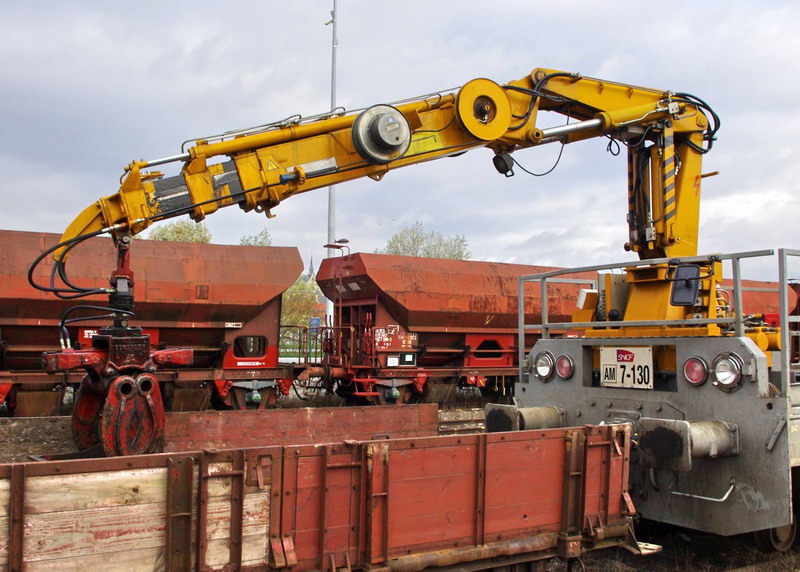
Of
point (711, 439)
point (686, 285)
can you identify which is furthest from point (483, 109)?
point (711, 439)

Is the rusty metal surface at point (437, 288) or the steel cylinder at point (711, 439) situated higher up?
the rusty metal surface at point (437, 288)

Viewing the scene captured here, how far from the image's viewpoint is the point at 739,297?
537 centimetres

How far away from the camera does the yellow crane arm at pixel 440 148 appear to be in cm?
581

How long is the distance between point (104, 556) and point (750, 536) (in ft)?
18.7

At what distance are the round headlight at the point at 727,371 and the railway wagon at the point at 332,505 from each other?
3.44ft

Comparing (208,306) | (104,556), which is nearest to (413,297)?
(208,306)

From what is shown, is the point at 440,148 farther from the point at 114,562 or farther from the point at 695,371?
the point at 114,562

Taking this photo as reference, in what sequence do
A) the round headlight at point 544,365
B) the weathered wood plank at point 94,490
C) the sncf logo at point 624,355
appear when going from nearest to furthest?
the weathered wood plank at point 94,490 → the sncf logo at point 624,355 → the round headlight at point 544,365

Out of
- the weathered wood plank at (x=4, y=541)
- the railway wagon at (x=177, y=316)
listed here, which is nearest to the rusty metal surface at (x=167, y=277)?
the railway wagon at (x=177, y=316)

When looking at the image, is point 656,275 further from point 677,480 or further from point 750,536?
point 750,536

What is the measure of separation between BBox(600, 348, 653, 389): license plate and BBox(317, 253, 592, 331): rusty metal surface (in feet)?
31.2

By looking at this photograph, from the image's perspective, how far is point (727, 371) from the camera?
546cm

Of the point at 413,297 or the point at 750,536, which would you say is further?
the point at 413,297

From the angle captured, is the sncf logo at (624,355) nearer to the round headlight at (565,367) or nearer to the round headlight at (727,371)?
the round headlight at (565,367)
